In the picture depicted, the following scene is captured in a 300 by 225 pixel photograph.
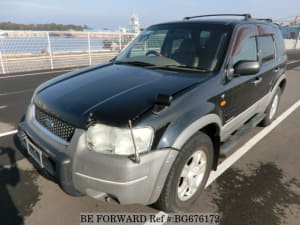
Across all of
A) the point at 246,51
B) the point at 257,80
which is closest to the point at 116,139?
the point at 246,51

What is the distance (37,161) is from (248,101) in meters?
2.74

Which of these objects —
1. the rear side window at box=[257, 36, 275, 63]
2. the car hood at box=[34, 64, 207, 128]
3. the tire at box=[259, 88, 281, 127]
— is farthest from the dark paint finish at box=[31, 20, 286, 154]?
the tire at box=[259, 88, 281, 127]

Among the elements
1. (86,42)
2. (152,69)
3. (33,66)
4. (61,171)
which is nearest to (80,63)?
(86,42)

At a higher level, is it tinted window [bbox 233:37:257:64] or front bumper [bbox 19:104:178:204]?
tinted window [bbox 233:37:257:64]

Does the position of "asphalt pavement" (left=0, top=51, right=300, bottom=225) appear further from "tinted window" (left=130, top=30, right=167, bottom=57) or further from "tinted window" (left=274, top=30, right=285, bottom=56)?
"tinted window" (left=130, top=30, right=167, bottom=57)

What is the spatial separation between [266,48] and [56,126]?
337 centimetres

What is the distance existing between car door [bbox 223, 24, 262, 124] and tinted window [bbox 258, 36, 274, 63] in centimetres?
21

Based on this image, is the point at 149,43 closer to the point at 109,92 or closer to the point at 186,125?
the point at 109,92

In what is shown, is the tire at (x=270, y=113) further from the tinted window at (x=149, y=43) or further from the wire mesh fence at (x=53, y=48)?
the wire mesh fence at (x=53, y=48)

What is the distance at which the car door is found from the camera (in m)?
2.76

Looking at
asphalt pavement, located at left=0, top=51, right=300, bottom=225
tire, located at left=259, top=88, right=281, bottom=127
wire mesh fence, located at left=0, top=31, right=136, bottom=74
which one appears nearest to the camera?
asphalt pavement, located at left=0, top=51, right=300, bottom=225

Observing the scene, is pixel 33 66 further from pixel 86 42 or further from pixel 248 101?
pixel 248 101

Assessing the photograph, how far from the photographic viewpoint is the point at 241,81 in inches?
116

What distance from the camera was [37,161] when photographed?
2.31 metres
